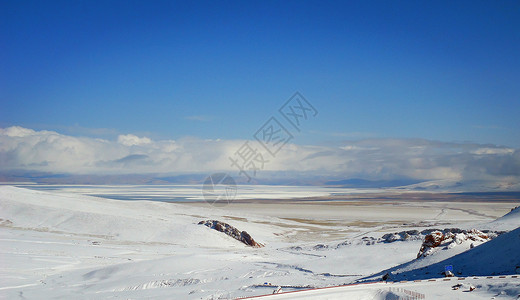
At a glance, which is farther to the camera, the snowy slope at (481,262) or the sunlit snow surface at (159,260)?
the sunlit snow surface at (159,260)

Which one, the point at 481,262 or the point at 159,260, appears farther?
the point at 159,260

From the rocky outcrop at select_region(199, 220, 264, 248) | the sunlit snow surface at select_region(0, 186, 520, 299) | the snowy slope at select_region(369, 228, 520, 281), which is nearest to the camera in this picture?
the snowy slope at select_region(369, 228, 520, 281)

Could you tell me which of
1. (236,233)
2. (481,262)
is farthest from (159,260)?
(481,262)

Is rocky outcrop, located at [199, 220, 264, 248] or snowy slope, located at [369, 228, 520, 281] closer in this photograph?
snowy slope, located at [369, 228, 520, 281]

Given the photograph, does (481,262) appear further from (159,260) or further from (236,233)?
(236,233)

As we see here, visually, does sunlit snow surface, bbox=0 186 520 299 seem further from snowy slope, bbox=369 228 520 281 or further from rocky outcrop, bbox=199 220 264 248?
snowy slope, bbox=369 228 520 281

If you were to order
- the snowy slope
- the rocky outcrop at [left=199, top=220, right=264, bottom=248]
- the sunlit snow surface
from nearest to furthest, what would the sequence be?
1. the snowy slope
2. the sunlit snow surface
3. the rocky outcrop at [left=199, top=220, right=264, bottom=248]

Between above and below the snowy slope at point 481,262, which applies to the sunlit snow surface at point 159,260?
below

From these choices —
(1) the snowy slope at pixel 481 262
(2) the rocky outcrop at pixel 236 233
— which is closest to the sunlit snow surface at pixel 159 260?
(2) the rocky outcrop at pixel 236 233

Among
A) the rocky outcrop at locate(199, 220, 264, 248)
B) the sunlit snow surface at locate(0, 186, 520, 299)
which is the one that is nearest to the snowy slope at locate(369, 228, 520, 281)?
the sunlit snow surface at locate(0, 186, 520, 299)

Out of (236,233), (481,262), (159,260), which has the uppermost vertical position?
(481,262)

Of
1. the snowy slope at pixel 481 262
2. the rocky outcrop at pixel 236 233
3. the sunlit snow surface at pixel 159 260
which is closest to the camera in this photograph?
the snowy slope at pixel 481 262

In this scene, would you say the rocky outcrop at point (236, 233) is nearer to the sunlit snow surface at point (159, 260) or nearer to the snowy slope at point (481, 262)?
the sunlit snow surface at point (159, 260)

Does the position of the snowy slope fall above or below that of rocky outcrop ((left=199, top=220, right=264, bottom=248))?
above
